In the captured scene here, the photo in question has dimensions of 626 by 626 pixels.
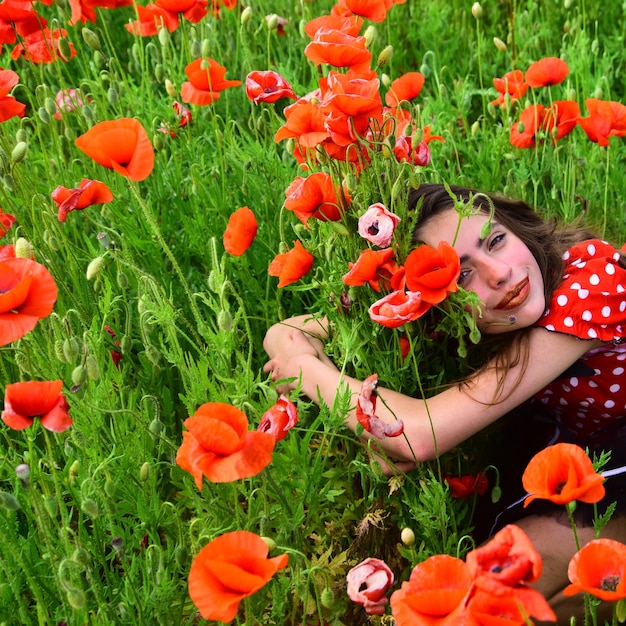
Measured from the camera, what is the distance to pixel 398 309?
150cm

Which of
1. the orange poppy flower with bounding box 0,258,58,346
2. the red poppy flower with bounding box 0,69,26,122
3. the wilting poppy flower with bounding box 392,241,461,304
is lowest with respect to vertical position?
the wilting poppy flower with bounding box 392,241,461,304

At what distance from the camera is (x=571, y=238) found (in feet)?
6.75

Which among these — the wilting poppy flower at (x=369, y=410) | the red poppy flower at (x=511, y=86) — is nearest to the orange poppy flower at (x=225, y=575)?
the wilting poppy flower at (x=369, y=410)

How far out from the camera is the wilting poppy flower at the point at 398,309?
59.3 inches

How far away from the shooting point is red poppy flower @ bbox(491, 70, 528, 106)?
8.20 feet

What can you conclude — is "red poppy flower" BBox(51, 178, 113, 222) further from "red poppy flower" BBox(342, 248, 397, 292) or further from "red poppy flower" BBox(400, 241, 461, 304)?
"red poppy flower" BBox(400, 241, 461, 304)

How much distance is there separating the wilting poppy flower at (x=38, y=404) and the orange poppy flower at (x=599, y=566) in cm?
71

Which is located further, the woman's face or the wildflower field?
the woman's face

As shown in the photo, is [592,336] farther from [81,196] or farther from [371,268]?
[81,196]

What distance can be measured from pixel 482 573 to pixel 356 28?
1273 millimetres

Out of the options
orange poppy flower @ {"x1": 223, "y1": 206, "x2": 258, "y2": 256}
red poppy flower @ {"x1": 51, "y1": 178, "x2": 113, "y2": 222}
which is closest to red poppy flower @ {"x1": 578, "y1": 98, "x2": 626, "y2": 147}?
orange poppy flower @ {"x1": 223, "y1": 206, "x2": 258, "y2": 256}

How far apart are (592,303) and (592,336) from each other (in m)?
0.07

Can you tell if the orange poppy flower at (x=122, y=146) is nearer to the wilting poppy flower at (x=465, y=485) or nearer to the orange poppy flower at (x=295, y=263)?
the orange poppy flower at (x=295, y=263)

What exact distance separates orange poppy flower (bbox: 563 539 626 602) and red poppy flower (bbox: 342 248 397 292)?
2.20 feet
